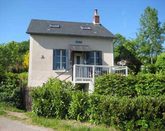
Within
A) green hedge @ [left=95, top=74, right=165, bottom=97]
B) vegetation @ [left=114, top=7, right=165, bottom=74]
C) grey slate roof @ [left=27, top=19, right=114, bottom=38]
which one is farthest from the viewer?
vegetation @ [left=114, top=7, right=165, bottom=74]

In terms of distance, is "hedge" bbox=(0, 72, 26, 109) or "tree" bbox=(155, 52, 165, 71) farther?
"tree" bbox=(155, 52, 165, 71)

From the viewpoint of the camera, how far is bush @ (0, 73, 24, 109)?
16.3 metres

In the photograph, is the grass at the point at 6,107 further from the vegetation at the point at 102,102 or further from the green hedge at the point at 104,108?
the green hedge at the point at 104,108

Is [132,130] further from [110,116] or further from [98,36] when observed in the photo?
[98,36]

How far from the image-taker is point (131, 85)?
1597 cm

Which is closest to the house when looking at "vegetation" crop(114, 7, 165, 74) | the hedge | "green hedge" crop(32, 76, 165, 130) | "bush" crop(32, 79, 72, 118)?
the hedge

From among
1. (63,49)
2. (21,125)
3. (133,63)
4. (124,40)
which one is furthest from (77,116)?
(124,40)

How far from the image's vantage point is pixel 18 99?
16.7 m

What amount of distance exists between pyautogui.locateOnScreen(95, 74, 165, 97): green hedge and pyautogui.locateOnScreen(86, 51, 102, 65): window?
24.0ft

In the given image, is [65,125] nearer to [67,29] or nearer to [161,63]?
[67,29]

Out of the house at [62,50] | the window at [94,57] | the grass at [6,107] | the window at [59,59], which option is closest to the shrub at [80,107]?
the grass at [6,107]

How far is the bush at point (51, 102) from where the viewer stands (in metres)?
13.3

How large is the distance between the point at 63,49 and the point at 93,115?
36.5 feet

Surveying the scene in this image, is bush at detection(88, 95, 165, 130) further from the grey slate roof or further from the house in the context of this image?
the grey slate roof
